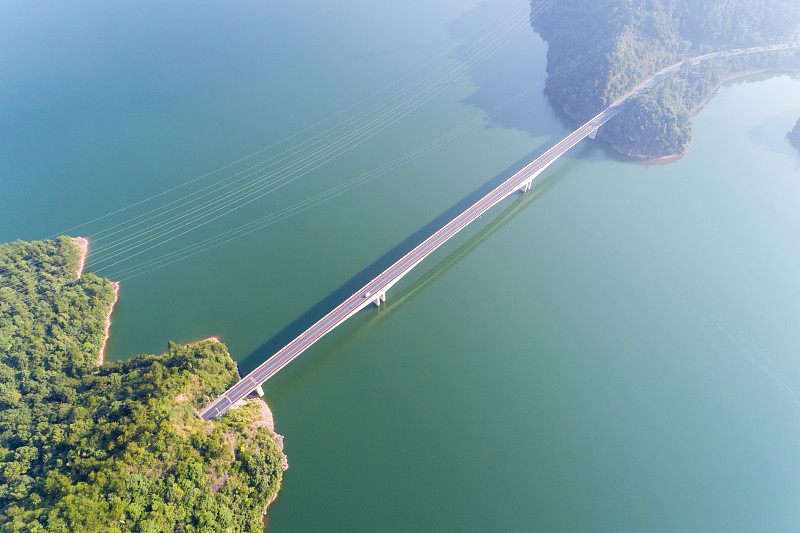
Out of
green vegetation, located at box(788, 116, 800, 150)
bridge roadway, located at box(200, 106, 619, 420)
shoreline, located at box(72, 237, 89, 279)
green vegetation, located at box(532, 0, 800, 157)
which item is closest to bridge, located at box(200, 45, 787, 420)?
bridge roadway, located at box(200, 106, 619, 420)

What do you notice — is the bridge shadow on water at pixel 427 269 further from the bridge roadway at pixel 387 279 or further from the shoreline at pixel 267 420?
the shoreline at pixel 267 420

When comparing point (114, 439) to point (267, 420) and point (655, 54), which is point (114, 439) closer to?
point (267, 420)

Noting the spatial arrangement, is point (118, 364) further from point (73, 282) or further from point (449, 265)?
point (449, 265)

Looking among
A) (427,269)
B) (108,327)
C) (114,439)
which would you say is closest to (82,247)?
(108,327)

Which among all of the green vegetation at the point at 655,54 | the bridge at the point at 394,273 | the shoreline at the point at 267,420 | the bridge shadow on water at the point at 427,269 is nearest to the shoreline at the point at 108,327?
the bridge shadow on water at the point at 427,269

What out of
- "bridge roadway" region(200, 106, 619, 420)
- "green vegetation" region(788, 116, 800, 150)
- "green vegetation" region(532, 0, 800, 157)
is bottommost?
"bridge roadway" region(200, 106, 619, 420)

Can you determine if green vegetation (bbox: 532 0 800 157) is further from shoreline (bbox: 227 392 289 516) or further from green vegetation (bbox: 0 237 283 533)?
green vegetation (bbox: 0 237 283 533)
